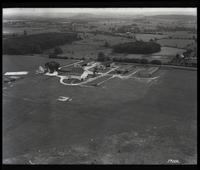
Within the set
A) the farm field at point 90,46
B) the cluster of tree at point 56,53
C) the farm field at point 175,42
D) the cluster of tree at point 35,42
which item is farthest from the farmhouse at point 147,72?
the cluster of tree at point 56,53

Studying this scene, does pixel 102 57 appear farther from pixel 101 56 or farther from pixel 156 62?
pixel 156 62

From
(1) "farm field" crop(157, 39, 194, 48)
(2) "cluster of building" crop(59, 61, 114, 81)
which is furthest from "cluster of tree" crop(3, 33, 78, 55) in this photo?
(1) "farm field" crop(157, 39, 194, 48)

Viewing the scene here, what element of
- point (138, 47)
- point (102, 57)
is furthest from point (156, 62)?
point (102, 57)

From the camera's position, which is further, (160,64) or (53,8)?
(160,64)

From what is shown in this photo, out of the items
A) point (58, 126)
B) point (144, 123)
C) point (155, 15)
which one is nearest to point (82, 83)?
point (58, 126)

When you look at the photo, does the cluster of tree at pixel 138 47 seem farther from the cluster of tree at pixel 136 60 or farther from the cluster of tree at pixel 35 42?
the cluster of tree at pixel 35 42

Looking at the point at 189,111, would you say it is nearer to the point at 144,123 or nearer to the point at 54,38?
the point at 144,123
